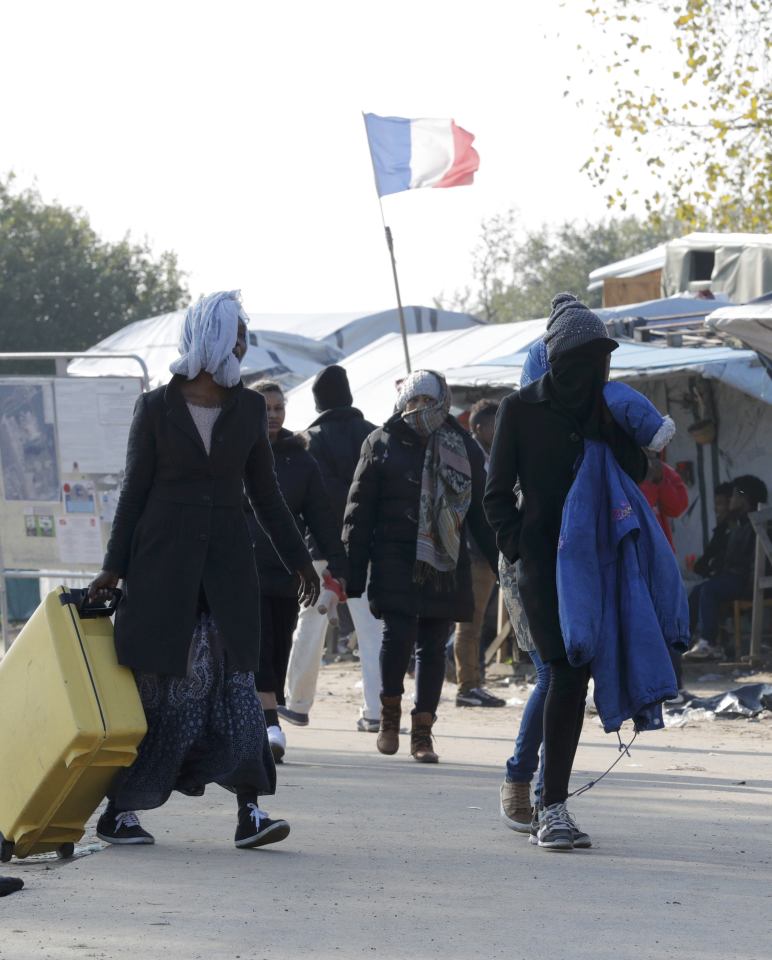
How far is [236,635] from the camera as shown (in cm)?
566

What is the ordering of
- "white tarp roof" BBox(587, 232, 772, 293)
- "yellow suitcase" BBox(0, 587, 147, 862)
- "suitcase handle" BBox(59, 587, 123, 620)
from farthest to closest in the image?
"white tarp roof" BBox(587, 232, 772, 293), "suitcase handle" BBox(59, 587, 123, 620), "yellow suitcase" BBox(0, 587, 147, 862)

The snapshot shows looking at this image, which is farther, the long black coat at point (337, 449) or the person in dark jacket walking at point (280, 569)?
the long black coat at point (337, 449)

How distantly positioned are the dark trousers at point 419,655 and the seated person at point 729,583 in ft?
16.9

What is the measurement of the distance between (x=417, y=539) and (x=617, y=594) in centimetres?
282

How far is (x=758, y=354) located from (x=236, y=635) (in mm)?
8025

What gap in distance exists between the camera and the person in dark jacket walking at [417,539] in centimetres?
830

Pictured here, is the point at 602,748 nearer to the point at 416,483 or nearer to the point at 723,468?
the point at 416,483

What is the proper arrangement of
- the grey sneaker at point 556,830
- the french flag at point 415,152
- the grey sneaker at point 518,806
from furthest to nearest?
the french flag at point 415,152
the grey sneaker at point 518,806
the grey sneaker at point 556,830

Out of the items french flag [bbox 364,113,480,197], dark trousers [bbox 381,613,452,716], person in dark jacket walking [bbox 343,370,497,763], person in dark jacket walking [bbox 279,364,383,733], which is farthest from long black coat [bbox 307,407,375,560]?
french flag [bbox 364,113,480,197]

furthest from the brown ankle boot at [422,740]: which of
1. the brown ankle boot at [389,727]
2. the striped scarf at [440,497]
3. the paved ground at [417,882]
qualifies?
the striped scarf at [440,497]

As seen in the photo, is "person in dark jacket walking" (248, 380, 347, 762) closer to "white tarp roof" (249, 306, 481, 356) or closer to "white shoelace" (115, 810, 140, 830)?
"white shoelace" (115, 810, 140, 830)

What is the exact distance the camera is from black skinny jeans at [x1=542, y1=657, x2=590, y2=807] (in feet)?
18.5

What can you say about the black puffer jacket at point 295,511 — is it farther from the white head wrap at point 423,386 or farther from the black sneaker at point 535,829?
the black sneaker at point 535,829

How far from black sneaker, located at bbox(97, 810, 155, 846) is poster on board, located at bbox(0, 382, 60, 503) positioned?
18.1ft
